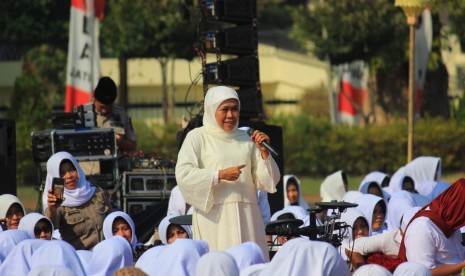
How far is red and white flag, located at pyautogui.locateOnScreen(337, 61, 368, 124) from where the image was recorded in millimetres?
29578

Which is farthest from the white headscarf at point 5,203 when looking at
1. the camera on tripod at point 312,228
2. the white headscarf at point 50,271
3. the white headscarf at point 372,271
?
the white headscarf at point 372,271

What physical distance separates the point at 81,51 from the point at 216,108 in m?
11.8

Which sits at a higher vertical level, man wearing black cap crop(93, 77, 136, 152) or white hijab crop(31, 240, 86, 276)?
man wearing black cap crop(93, 77, 136, 152)

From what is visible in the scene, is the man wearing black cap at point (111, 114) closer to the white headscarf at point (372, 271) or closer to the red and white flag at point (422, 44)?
the white headscarf at point (372, 271)

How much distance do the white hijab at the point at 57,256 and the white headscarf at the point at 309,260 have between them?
189 cm

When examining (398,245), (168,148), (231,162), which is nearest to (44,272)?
(231,162)

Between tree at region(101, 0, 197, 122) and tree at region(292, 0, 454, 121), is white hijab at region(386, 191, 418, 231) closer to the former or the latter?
tree at region(292, 0, 454, 121)

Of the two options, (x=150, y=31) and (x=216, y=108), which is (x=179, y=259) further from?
(x=150, y=31)

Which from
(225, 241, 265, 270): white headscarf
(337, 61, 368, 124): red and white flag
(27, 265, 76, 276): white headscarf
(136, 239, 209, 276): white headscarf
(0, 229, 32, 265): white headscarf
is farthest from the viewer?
(337, 61, 368, 124): red and white flag

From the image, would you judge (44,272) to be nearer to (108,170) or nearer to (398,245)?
(398,245)

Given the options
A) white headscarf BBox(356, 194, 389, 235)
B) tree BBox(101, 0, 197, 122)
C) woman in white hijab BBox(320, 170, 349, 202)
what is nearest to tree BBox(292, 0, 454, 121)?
tree BBox(101, 0, 197, 122)

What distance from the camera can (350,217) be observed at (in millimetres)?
11086

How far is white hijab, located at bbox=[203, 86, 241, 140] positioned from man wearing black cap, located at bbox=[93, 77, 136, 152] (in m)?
4.52

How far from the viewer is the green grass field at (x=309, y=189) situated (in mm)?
21062
